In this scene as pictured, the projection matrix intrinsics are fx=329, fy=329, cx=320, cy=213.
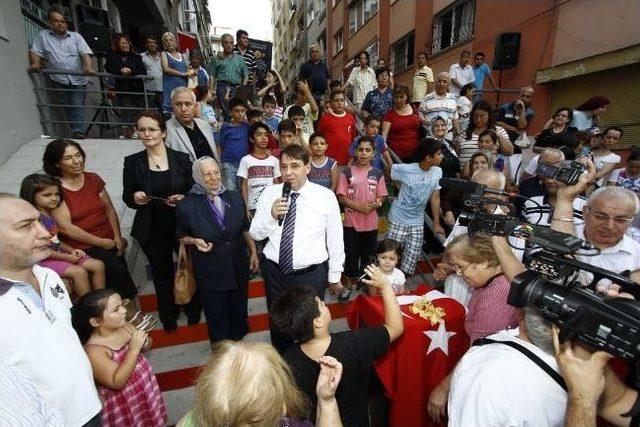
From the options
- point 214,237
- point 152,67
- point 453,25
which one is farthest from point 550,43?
point 214,237

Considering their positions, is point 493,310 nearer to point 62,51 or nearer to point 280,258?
point 280,258

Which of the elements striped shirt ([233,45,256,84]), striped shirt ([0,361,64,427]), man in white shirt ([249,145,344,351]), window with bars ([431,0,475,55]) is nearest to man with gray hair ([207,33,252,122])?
striped shirt ([233,45,256,84])

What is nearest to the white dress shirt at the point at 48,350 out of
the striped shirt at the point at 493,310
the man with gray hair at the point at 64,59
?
the striped shirt at the point at 493,310

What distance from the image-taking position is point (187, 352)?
312cm

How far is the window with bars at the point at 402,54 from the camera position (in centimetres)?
1375

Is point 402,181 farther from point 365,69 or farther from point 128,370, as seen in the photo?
point 365,69

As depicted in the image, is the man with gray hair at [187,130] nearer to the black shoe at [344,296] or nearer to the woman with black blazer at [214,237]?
the woman with black blazer at [214,237]

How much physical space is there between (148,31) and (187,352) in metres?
12.9

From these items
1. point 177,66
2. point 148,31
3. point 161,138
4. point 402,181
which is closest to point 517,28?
point 402,181

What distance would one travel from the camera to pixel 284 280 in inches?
102

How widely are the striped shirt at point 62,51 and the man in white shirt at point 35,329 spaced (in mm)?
4733

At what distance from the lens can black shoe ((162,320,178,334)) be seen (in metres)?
3.16

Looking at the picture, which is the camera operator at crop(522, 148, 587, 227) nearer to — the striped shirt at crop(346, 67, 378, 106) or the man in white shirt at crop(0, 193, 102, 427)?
the man in white shirt at crop(0, 193, 102, 427)

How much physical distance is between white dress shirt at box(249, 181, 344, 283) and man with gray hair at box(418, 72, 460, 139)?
144 inches
